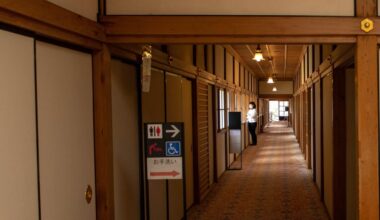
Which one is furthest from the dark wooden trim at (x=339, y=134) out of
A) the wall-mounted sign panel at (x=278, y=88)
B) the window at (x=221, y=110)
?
the wall-mounted sign panel at (x=278, y=88)

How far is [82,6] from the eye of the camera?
314 centimetres

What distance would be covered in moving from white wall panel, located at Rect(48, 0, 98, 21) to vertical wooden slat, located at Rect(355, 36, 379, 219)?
6.63 feet

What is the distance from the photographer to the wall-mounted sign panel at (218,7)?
3.59 meters

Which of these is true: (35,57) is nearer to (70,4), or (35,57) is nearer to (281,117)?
(70,4)

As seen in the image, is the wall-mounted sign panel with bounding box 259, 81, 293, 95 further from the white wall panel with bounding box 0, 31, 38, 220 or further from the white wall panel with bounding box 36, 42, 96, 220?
the white wall panel with bounding box 0, 31, 38, 220

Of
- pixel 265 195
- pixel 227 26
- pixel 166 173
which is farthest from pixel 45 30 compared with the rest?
pixel 265 195

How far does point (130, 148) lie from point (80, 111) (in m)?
1.18

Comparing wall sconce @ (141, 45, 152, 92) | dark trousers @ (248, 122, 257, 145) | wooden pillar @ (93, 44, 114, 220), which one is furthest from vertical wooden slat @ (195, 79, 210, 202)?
dark trousers @ (248, 122, 257, 145)

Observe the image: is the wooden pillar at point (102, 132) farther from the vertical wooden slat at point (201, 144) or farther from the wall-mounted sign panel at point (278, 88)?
the wall-mounted sign panel at point (278, 88)

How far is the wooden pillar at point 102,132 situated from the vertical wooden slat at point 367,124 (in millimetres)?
1914

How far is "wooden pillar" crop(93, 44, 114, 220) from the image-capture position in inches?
133

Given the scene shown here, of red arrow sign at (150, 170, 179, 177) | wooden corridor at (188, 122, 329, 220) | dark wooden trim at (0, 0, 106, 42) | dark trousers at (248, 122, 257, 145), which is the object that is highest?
dark wooden trim at (0, 0, 106, 42)

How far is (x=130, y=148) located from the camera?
4.23 m

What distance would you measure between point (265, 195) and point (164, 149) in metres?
4.31
